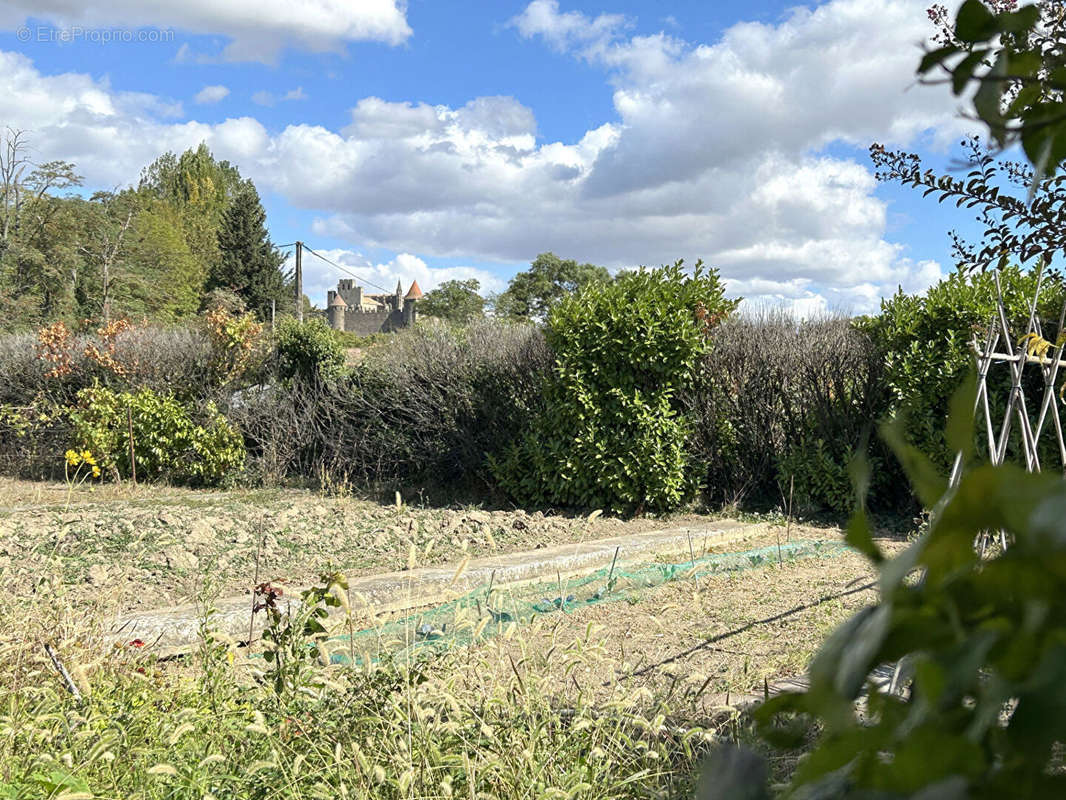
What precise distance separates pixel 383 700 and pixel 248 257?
1645 inches

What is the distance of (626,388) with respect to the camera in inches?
347

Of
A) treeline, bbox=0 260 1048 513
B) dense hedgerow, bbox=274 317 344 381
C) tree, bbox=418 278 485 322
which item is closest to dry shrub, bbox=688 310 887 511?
treeline, bbox=0 260 1048 513

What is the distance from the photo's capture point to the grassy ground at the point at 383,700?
2.40 metres

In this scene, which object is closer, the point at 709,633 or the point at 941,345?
→ the point at 709,633

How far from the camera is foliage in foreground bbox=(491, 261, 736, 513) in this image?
28.4 feet

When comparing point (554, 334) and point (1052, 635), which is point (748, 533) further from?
point (1052, 635)

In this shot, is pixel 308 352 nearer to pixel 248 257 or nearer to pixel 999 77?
pixel 999 77

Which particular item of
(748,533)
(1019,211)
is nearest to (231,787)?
(1019,211)

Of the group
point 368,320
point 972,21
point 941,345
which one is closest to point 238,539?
point 941,345

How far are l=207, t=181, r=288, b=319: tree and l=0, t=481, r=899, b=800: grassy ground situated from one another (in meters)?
37.1

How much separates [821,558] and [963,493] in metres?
7.21

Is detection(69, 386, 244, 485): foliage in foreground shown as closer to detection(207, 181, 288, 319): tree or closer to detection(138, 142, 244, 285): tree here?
detection(207, 181, 288, 319): tree

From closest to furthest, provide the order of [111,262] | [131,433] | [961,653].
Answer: [961,653] < [131,433] < [111,262]

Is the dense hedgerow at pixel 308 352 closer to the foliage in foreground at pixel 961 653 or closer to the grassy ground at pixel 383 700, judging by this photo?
the grassy ground at pixel 383 700
